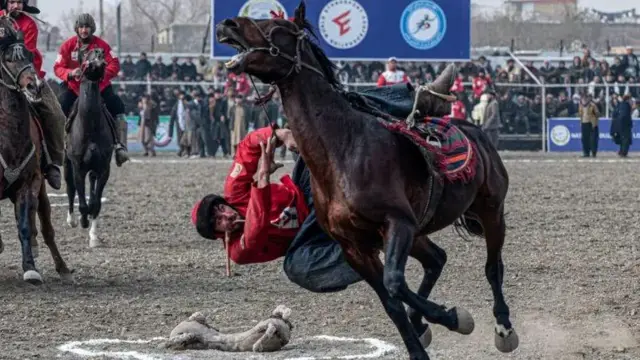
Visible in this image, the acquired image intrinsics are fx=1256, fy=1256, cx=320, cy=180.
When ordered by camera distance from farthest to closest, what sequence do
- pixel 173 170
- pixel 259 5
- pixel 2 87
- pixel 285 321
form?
pixel 259 5 < pixel 173 170 < pixel 2 87 < pixel 285 321

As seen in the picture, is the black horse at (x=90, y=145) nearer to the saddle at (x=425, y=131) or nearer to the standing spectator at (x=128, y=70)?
the saddle at (x=425, y=131)

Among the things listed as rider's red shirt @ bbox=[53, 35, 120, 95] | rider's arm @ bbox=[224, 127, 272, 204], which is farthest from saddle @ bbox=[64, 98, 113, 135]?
rider's arm @ bbox=[224, 127, 272, 204]

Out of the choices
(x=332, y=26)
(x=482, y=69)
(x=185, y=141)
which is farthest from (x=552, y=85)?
(x=185, y=141)

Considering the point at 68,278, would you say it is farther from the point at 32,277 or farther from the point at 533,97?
the point at 533,97

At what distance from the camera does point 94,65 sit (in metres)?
12.5

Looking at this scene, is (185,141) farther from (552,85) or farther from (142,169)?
(552,85)

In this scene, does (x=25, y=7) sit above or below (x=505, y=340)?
above

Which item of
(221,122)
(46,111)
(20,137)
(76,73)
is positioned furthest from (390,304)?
(221,122)

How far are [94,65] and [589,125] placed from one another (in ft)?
70.1

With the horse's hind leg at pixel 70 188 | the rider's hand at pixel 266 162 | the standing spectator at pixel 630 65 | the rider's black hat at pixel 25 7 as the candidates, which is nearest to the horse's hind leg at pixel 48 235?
the rider's black hat at pixel 25 7

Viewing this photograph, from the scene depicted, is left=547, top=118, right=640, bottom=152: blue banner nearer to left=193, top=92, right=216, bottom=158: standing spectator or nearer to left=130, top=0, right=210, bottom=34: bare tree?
left=193, top=92, right=216, bottom=158: standing spectator

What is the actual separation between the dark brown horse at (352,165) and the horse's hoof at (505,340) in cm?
61

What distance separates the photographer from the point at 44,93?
35.9ft

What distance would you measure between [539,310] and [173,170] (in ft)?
55.9
